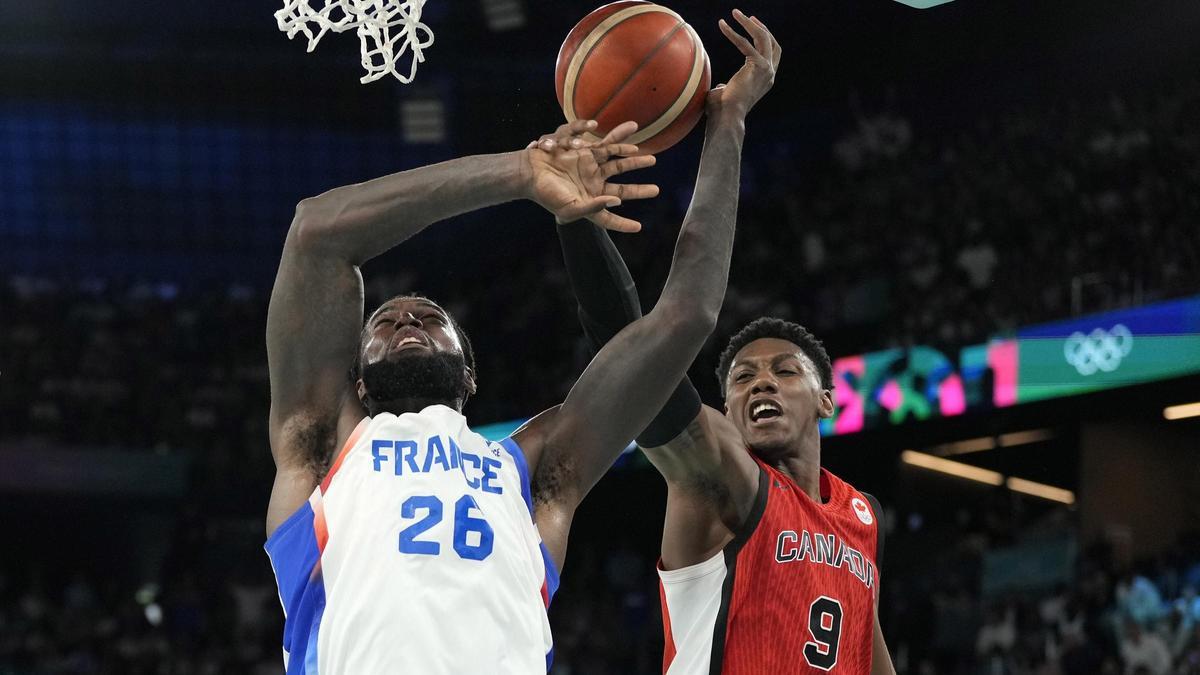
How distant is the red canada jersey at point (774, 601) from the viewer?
389 centimetres

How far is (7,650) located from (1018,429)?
424 inches

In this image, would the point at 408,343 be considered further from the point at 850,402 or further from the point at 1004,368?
the point at 850,402

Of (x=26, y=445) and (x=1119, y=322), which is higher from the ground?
(x=1119, y=322)

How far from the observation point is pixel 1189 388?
13.1m

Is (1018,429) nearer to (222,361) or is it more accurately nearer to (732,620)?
(222,361)

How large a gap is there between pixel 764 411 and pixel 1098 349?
9457 mm

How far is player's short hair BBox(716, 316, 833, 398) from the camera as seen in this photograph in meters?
4.59

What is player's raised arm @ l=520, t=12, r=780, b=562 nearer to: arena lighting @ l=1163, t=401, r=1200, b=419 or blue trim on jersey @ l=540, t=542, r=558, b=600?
blue trim on jersey @ l=540, t=542, r=558, b=600

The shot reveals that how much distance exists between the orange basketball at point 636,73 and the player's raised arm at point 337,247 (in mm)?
482

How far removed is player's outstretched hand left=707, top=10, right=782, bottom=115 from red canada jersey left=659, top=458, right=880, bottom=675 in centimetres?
109

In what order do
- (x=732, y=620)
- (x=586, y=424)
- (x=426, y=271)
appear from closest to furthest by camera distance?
(x=586, y=424) < (x=732, y=620) < (x=426, y=271)

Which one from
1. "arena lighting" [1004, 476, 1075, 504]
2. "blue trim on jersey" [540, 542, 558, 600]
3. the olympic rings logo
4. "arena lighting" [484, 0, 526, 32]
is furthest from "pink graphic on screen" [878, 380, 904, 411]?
"blue trim on jersey" [540, 542, 558, 600]

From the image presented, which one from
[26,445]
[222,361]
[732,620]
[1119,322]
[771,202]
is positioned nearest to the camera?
[732,620]

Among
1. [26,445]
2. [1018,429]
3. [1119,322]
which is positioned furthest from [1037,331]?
[26,445]
